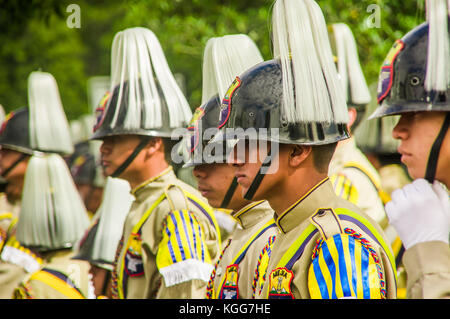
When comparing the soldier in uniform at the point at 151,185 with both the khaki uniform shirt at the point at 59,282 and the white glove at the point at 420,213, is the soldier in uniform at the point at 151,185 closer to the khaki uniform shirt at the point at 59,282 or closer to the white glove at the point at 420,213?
the khaki uniform shirt at the point at 59,282

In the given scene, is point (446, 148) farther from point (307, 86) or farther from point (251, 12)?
point (251, 12)

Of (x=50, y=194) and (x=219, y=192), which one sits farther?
(x=50, y=194)

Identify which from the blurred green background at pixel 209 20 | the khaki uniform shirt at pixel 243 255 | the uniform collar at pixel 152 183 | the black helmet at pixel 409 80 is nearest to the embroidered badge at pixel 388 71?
the black helmet at pixel 409 80

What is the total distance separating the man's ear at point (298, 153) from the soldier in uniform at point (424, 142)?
1.76 ft

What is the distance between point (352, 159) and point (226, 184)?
1.60 m

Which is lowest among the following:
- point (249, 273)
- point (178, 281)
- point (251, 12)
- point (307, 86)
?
point (178, 281)

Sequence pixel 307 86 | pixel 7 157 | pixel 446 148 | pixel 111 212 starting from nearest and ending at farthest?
1. pixel 307 86
2. pixel 446 148
3. pixel 111 212
4. pixel 7 157

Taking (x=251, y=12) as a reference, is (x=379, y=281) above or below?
below

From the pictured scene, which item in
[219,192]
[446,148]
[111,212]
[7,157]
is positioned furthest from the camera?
[7,157]

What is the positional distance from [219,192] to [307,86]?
133 centimetres

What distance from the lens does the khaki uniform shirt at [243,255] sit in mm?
3215

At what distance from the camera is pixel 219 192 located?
3857 millimetres

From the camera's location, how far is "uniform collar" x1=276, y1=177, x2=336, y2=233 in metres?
2.75
